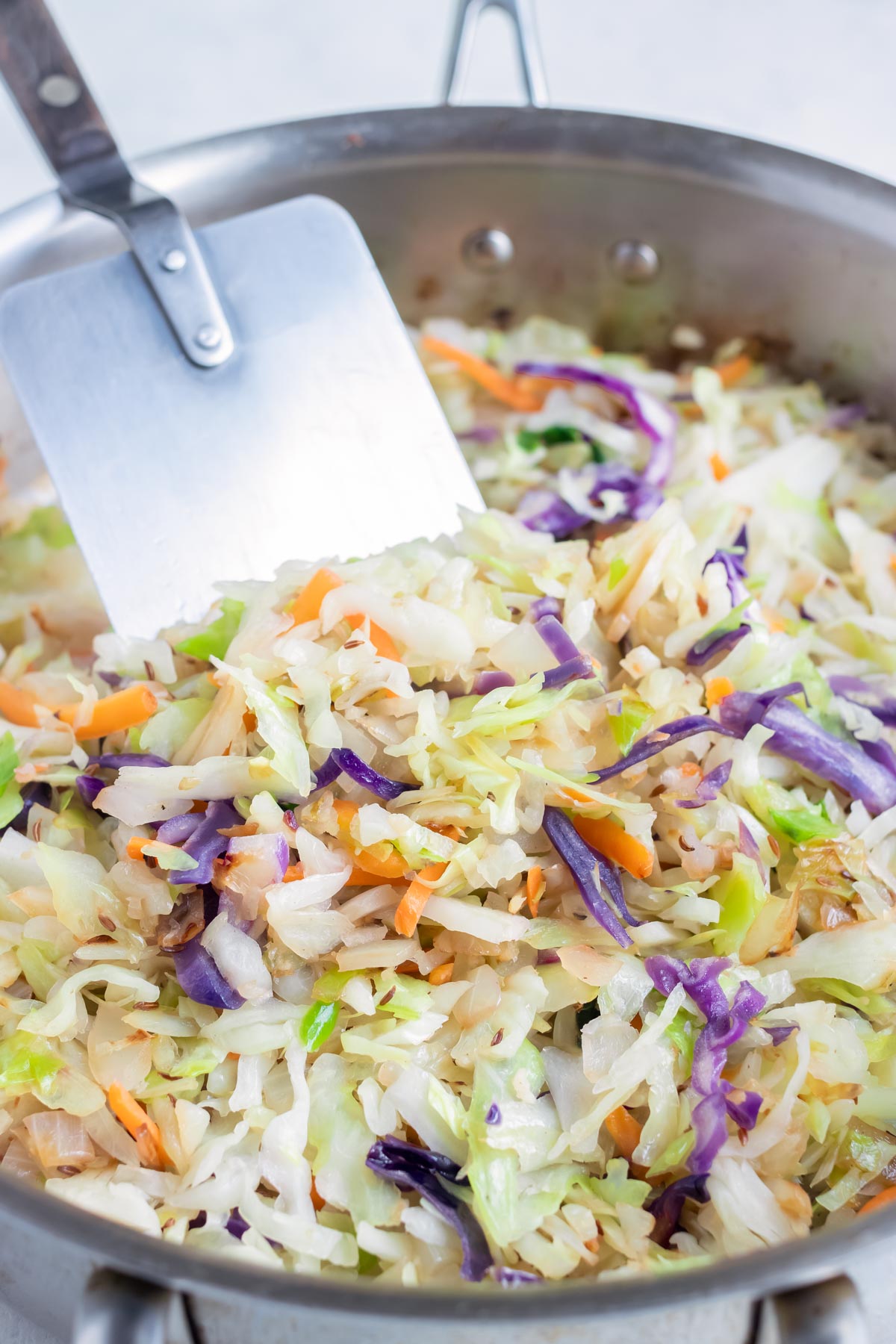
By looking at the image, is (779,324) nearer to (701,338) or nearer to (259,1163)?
(701,338)

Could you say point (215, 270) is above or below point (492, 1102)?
above

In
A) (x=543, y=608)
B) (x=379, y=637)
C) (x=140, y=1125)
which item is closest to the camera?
(x=140, y=1125)

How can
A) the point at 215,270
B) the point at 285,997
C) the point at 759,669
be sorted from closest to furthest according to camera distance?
1. the point at 285,997
2. the point at 759,669
3. the point at 215,270

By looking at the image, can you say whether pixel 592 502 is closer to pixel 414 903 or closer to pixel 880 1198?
pixel 414 903

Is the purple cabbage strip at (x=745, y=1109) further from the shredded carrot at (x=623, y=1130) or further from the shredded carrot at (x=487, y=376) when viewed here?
the shredded carrot at (x=487, y=376)

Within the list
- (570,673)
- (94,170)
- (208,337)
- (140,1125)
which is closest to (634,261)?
(208,337)

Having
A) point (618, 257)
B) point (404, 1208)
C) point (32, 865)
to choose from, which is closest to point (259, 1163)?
point (404, 1208)
